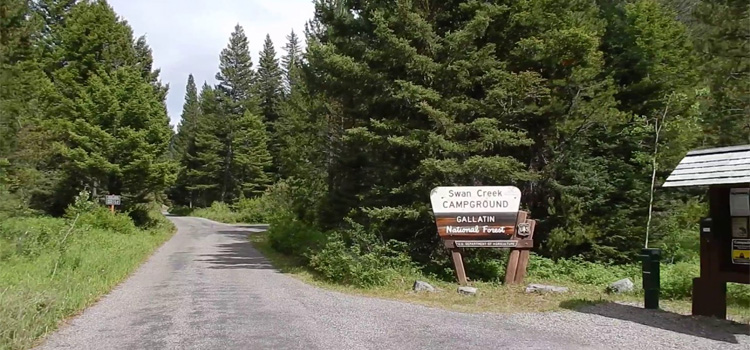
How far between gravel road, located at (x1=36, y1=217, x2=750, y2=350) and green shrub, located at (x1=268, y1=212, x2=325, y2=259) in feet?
20.2

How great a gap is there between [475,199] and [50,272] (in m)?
9.11

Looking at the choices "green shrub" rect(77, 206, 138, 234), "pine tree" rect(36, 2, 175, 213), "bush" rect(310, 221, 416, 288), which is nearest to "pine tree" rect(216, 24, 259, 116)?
"pine tree" rect(36, 2, 175, 213)

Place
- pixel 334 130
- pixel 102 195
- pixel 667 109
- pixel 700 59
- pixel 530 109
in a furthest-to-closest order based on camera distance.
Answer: pixel 102 195
pixel 700 59
pixel 334 130
pixel 667 109
pixel 530 109

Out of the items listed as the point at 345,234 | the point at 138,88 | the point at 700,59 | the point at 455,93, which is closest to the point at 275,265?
the point at 345,234

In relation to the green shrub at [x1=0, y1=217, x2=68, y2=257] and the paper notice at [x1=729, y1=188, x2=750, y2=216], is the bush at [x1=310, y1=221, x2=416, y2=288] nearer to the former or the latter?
the paper notice at [x1=729, y1=188, x2=750, y2=216]

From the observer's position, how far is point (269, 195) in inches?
2069

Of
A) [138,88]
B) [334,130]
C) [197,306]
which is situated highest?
[138,88]

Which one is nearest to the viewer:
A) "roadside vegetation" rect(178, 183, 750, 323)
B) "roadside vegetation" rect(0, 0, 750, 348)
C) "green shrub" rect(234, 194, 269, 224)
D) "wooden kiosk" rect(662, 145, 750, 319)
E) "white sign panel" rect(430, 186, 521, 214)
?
"wooden kiosk" rect(662, 145, 750, 319)

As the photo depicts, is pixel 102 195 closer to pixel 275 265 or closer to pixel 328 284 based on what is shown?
pixel 275 265

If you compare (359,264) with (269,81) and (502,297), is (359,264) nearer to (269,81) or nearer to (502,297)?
(502,297)

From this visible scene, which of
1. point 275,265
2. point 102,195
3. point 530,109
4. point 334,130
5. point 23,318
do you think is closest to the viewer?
point 23,318

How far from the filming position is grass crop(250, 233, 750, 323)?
10258 mm

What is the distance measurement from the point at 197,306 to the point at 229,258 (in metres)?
11.0

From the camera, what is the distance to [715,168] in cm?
832
